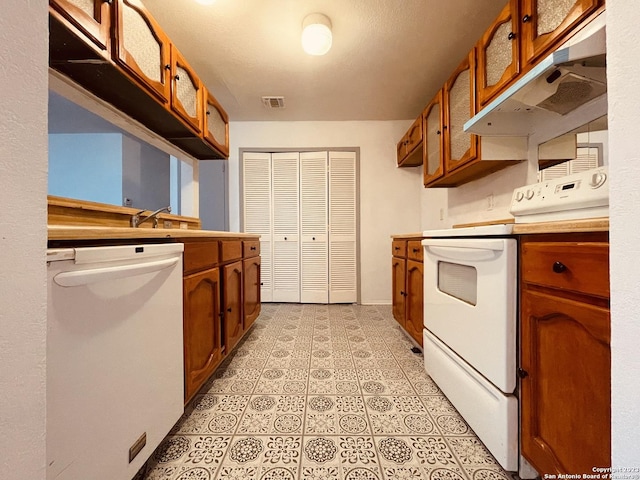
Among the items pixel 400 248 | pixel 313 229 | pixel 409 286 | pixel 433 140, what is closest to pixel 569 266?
pixel 409 286

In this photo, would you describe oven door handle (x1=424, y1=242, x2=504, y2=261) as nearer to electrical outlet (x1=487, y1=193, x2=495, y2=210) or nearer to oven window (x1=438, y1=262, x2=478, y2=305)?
oven window (x1=438, y1=262, x2=478, y2=305)

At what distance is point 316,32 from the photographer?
1.58 metres

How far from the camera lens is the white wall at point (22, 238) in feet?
1.16

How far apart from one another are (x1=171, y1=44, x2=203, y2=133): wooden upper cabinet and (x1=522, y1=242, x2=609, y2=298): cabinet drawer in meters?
1.89

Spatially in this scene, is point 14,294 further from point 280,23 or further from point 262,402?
point 280,23

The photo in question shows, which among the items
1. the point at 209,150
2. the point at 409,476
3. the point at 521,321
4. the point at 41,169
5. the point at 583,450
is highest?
the point at 209,150

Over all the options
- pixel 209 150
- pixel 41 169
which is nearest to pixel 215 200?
pixel 209 150

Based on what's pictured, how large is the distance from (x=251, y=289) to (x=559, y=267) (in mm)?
1881

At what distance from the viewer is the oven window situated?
1007 millimetres

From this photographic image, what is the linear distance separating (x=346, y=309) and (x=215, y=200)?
210 centimetres

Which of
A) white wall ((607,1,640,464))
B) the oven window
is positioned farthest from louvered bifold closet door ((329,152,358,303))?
white wall ((607,1,640,464))

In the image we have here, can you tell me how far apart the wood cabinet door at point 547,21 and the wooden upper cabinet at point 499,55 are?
0.13ft

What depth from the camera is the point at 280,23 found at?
163 cm

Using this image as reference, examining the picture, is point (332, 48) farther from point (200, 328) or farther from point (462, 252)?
point (200, 328)
